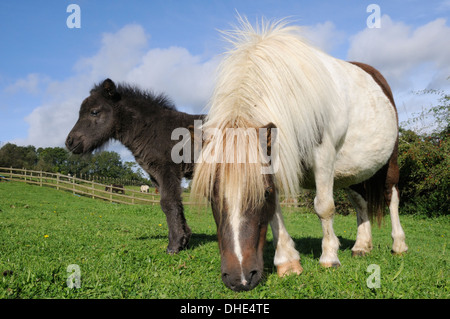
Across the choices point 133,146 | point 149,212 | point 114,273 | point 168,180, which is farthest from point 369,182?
point 149,212

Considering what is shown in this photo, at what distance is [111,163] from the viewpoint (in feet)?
218

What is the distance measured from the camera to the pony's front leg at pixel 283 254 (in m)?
3.64

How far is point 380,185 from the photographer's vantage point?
6012 mm

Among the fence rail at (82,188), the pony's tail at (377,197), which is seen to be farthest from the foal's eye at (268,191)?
the fence rail at (82,188)

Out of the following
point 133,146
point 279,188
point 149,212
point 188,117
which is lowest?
point 149,212

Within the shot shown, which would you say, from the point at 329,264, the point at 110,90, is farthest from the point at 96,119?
the point at 329,264

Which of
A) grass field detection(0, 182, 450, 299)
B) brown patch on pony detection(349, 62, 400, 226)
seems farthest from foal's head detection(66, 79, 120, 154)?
brown patch on pony detection(349, 62, 400, 226)

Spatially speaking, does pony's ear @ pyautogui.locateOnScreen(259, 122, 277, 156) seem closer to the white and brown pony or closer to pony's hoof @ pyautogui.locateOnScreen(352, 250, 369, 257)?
the white and brown pony

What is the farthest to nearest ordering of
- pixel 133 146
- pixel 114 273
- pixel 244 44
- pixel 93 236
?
pixel 93 236, pixel 133 146, pixel 244 44, pixel 114 273

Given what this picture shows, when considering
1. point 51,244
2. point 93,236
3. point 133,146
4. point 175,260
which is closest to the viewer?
point 175,260

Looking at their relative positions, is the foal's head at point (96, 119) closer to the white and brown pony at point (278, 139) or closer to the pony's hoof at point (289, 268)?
the white and brown pony at point (278, 139)

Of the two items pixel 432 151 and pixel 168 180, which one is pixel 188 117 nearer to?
pixel 168 180

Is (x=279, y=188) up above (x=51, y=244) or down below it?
above

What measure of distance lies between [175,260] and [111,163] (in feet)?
216
